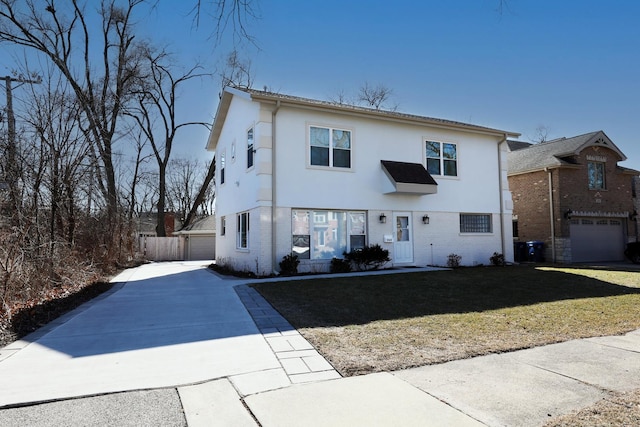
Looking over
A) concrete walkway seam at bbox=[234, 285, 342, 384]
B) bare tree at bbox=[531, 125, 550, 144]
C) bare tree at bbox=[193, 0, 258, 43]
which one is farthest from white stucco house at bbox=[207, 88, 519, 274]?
bare tree at bbox=[531, 125, 550, 144]

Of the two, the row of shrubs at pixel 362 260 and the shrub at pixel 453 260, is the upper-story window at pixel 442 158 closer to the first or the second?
the shrub at pixel 453 260

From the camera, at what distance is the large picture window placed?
13.6 metres

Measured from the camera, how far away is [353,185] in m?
14.3

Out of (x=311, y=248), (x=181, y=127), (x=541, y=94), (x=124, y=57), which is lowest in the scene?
(x=311, y=248)

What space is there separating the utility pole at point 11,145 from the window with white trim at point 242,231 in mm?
7089

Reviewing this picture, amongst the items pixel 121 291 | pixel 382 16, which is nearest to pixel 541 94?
pixel 382 16

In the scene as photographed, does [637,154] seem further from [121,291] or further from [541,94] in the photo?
[121,291]

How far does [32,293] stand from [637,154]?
30.9 m

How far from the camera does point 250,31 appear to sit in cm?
400

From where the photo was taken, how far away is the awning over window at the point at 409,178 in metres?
14.2

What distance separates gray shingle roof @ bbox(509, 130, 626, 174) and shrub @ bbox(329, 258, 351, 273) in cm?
1222

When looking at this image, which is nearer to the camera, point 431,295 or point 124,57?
point 431,295

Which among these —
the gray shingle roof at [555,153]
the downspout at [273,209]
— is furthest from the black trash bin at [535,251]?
the downspout at [273,209]

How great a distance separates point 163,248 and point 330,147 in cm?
1775
